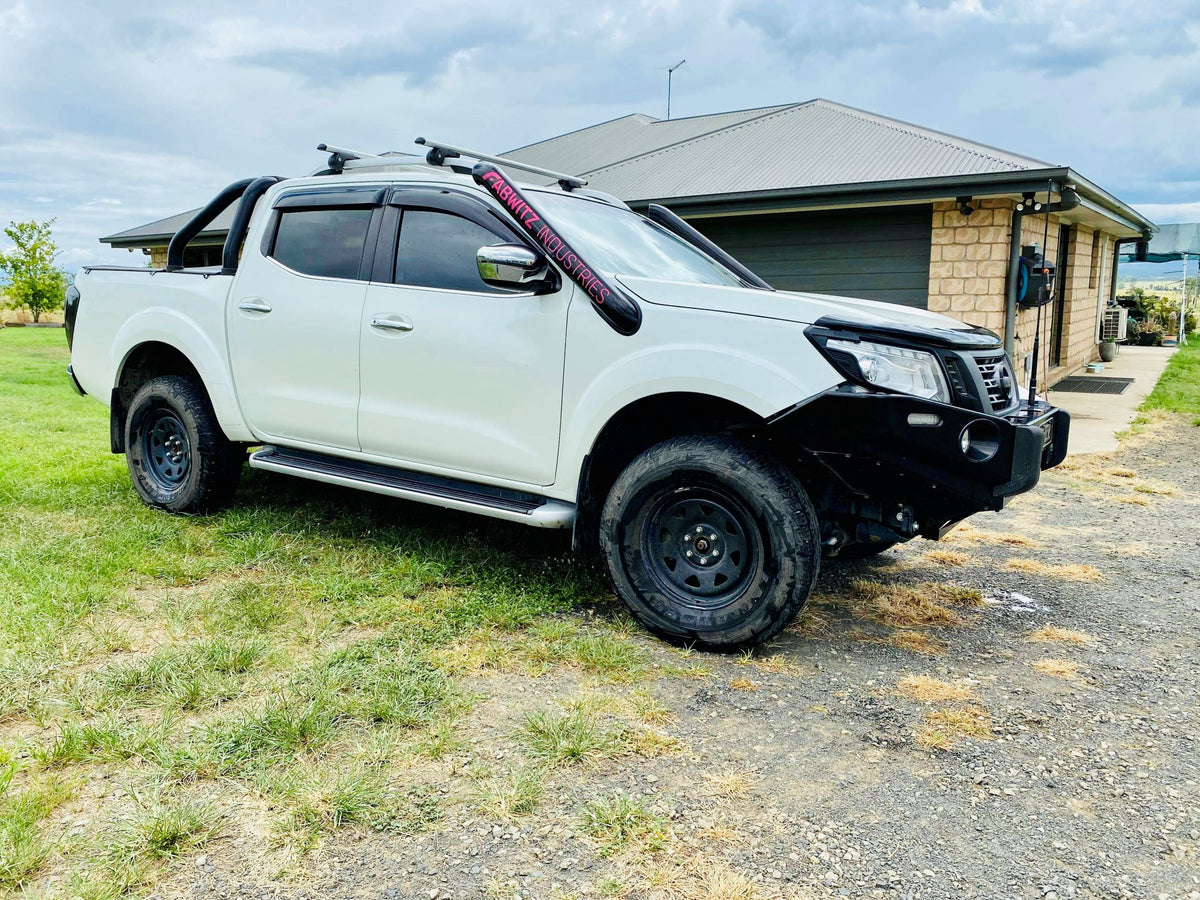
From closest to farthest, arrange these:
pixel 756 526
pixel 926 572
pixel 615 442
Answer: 1. pixel 756 526
2. pixel 615 442
3. pixel 926 572

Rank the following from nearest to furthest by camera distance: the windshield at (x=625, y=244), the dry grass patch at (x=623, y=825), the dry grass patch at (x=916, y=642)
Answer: the dry grass patch at (x=623, y=825), the dry grass patch at (x=916, y=642), the windshield at (x=625, y=244)

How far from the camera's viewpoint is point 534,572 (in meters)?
4.92

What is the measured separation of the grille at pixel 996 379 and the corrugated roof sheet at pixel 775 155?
6.73m

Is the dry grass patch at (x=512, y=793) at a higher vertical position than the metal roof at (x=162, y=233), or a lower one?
lower

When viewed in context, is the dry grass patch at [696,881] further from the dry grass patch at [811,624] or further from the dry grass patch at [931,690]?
the dry grass patch at [811,624]

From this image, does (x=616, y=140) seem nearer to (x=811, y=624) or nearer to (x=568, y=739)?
(x=811, y=624)

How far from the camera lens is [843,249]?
11.7m

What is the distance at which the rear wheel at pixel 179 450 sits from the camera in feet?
18.4

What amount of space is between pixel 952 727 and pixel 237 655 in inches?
106

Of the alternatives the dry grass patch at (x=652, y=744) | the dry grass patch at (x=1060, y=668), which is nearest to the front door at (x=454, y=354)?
the dry grass patch at (x=652, y=744)

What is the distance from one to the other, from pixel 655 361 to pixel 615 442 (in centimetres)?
53

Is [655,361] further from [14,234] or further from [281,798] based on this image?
[14,234]

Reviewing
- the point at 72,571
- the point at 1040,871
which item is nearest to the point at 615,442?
the point at 1040,871

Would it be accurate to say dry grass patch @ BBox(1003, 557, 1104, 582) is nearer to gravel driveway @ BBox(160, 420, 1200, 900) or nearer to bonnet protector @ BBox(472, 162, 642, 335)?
gravel driveway @ BBox(160, 420, 1200, 900)
